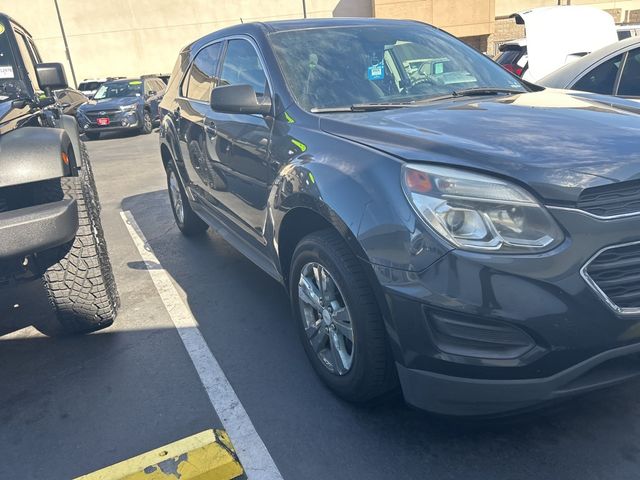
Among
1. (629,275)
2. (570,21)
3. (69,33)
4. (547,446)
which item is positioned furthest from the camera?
(69,33)

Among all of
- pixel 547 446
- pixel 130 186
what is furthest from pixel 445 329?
pixel 130 186

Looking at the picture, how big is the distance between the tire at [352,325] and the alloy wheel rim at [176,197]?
2.89 meters

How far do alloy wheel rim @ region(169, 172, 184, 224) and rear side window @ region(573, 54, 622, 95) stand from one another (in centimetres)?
372

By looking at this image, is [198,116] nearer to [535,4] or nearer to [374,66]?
[374,66]

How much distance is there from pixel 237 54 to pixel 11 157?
1.55 metres

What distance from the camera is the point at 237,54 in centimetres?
353

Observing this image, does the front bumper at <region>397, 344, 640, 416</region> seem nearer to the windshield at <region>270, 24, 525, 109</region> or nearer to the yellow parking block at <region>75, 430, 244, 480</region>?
the yellow parking block at <region>75, 430, 244, 480</region>

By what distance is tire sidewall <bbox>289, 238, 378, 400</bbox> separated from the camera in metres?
2.20

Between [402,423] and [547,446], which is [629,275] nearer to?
[547,446]

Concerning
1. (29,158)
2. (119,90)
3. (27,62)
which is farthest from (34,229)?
(119,90)

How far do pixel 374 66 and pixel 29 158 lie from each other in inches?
75.1

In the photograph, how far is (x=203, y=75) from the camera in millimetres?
4184

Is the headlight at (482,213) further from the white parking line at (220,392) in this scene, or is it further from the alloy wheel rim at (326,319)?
the white parking line at (220,392)

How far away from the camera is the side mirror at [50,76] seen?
4195 mm
